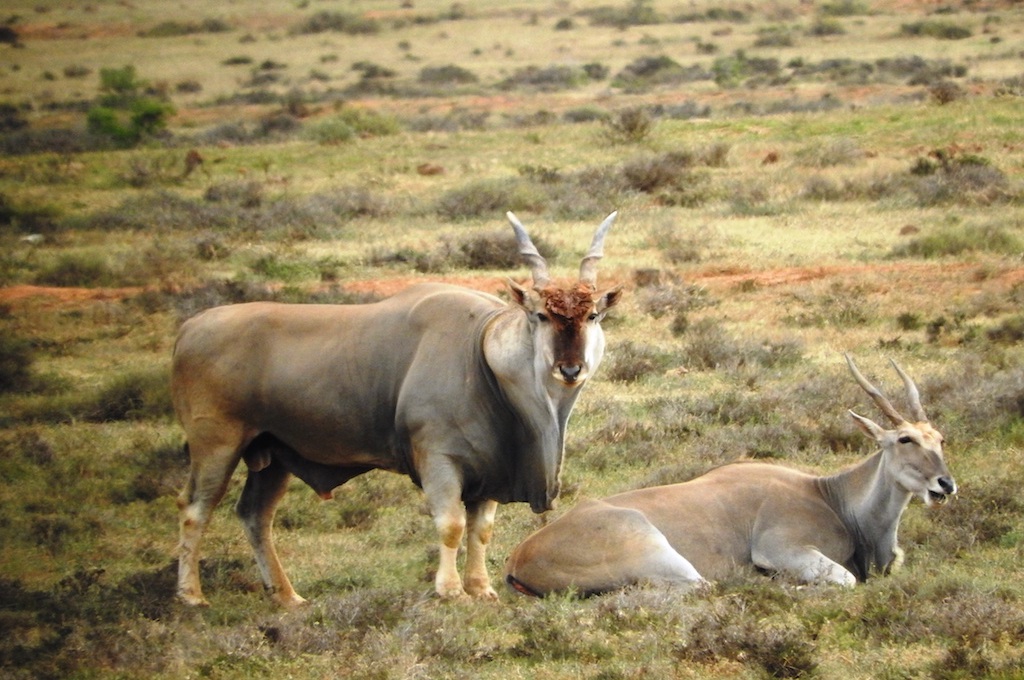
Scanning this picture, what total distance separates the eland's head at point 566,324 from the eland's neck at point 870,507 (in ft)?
7.45

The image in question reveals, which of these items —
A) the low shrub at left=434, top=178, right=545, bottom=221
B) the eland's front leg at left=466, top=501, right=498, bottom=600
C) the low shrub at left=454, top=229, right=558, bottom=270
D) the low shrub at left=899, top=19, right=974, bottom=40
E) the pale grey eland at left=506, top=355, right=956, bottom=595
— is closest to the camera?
the pale grey eland at left=506, top=355, right=956, bottom=595

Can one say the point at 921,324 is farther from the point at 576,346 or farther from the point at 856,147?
the point at 856,147

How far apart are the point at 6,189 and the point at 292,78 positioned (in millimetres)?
28081

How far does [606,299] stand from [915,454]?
2.44 meters

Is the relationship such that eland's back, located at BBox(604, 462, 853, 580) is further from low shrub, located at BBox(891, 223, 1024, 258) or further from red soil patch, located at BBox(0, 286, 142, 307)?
red soil patch, located at BBox(0, 286, 142, 307)

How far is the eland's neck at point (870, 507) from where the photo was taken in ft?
30.1

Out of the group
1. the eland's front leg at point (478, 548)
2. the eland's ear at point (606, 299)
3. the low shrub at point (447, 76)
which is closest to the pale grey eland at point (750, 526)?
the eland's front leg at point (478, 548)

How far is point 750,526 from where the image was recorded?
9180 millimetres

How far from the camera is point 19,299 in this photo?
1911 centimetres

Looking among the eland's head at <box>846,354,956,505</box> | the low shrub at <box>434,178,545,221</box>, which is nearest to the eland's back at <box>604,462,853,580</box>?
the eland's head at <box>846,354,956,505</box>

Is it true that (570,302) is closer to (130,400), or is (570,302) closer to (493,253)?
(130,400)

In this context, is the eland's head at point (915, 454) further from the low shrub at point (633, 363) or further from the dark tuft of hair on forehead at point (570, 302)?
the low shrub at point (633, 363)

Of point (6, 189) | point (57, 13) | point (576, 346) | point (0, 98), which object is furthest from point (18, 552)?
point (57, 13)

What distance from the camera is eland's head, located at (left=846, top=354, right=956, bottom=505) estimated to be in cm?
891
